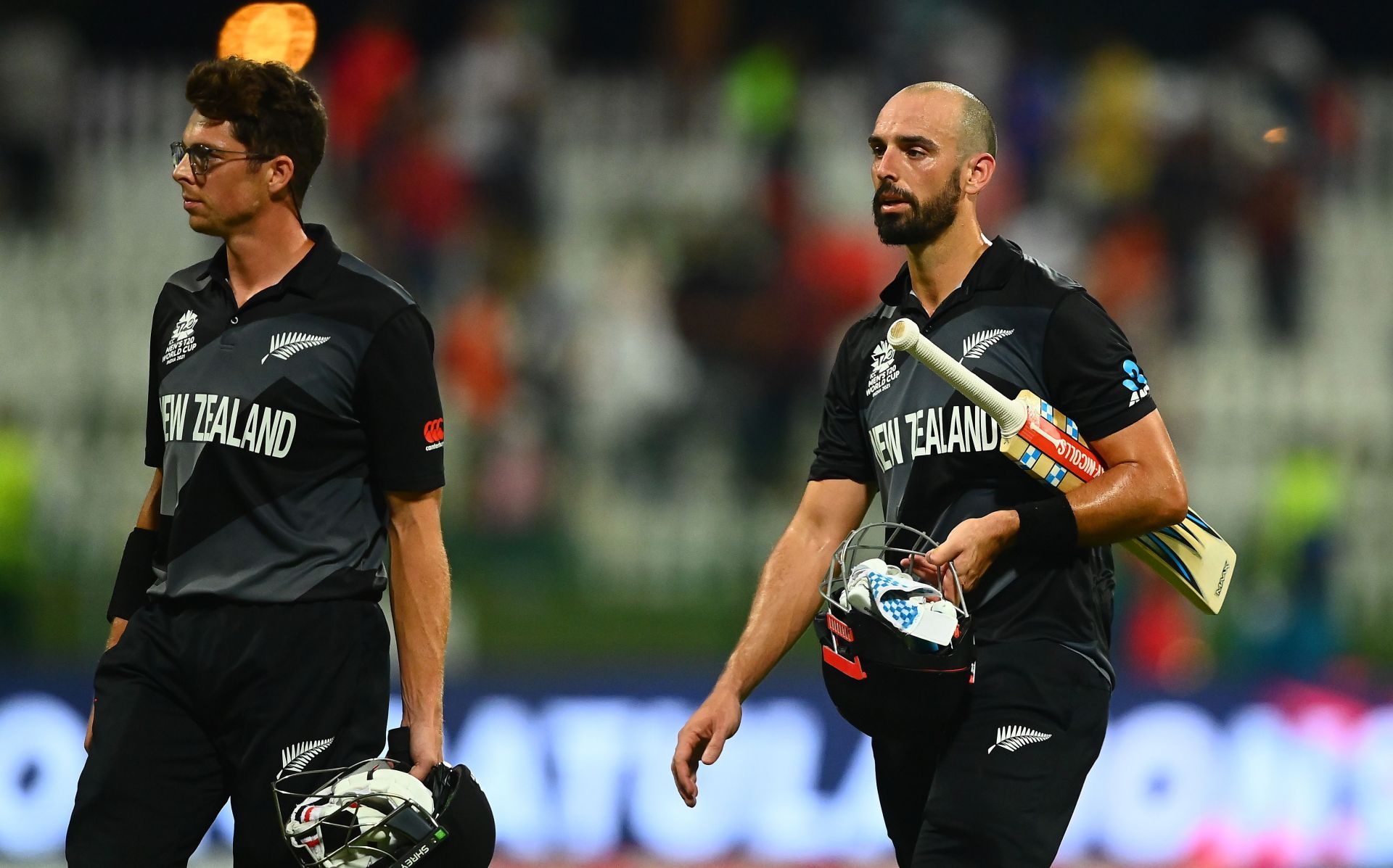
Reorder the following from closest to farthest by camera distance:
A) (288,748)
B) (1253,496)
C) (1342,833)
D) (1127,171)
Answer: (288,748) < (1342,833) < (1253,496) < (1127,171)

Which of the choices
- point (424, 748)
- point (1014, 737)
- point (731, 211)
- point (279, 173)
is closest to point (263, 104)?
point (279, 173)

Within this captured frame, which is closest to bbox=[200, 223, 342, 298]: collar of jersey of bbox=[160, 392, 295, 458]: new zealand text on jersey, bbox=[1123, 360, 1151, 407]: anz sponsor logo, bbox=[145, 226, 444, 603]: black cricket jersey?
bbox=[145, 226, 444, 603]: black cricket jersey

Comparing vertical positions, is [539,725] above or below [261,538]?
below

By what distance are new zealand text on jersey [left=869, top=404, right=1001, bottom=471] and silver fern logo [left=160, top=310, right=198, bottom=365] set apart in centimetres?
166

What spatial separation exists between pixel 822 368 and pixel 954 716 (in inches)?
291

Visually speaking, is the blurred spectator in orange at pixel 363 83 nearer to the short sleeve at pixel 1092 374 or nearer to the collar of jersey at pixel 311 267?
the collar of jersey at pixel 311 267

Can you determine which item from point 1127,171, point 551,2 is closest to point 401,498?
point 1127,171

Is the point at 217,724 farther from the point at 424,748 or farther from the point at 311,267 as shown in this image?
the point at 311,267

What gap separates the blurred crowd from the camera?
1148 centimetres

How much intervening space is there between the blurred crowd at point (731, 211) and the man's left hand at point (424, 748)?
6.70 meters

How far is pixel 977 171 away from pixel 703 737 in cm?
153

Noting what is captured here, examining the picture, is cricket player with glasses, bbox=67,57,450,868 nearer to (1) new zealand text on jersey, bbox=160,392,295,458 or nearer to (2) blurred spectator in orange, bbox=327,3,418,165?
(1) new zealand text on jersey, bbox=160,392,295,458

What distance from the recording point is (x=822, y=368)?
38.6 feet

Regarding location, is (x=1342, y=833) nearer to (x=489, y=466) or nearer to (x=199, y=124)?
(x=489, y=466)
